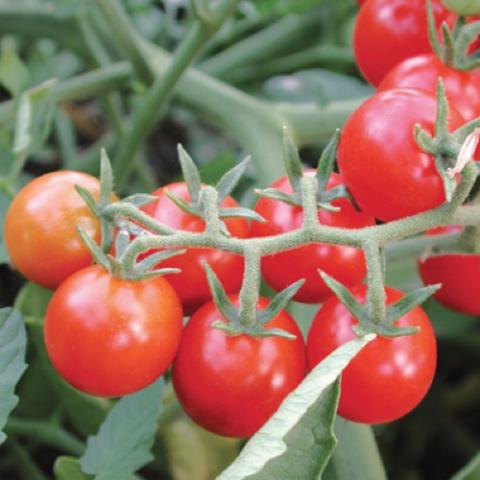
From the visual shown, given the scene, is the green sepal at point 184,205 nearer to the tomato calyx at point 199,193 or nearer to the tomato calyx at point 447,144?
the tomato calyx at point 199,193

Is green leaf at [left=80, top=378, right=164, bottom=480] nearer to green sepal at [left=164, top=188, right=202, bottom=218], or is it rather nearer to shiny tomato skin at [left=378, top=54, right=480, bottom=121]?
green sepal at [left=164, top=188, right=202, bottom=218]

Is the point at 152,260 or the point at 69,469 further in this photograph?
the point at 69,469

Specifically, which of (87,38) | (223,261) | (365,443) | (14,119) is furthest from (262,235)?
(87,38)

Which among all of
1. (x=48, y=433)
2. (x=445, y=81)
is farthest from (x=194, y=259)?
(x=48, y=433)

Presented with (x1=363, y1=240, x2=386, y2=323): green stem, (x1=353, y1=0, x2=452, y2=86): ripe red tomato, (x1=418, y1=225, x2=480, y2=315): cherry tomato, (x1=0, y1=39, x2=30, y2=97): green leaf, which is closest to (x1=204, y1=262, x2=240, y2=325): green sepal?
(x1=363, y1=240, x2=386, y2=323): green stem

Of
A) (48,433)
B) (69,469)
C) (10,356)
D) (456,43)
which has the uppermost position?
(456,43)

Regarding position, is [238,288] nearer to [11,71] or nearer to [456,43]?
[456,43]

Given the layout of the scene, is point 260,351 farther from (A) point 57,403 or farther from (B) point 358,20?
(A) point 57,403
